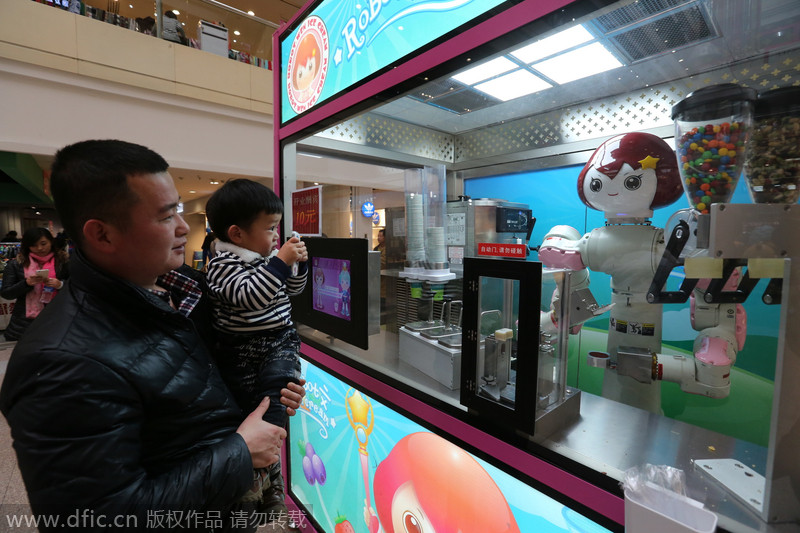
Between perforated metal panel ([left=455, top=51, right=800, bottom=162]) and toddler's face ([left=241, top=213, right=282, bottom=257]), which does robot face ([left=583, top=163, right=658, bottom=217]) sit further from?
toddler's face ([left=241, top=213, right=282, bottom=257])

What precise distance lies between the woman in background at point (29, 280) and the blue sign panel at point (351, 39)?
11.3 feet

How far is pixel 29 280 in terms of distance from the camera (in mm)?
3711

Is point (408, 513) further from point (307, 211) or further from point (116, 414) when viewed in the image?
point (307, 211)

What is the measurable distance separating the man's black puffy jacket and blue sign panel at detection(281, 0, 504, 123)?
40.3 inches

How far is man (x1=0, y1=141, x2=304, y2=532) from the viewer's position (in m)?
0.64

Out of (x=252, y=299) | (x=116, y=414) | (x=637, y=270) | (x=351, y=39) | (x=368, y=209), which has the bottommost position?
(x=116, y=414)

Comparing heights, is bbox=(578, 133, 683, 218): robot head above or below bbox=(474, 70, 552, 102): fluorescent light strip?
below

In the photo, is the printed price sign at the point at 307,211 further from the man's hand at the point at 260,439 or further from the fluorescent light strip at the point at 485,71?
the man's hand at the point at 260,439

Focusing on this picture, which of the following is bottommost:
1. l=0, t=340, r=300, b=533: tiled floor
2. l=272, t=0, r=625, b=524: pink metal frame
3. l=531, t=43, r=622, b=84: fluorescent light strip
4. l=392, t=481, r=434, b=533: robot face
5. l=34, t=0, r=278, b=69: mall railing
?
l=0, t=340, r=300, b=533: tiled floor

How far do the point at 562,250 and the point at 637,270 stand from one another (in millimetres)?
217

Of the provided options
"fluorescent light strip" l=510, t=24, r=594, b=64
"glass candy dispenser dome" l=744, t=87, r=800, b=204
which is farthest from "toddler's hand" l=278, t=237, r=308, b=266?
"glass candy dispenser dome" l=744, t=87, r=800, b=204

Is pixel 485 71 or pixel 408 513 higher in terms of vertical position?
pixel 485 71

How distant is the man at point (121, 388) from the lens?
2.09ft

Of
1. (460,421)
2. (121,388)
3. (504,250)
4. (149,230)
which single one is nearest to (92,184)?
(149,230)
